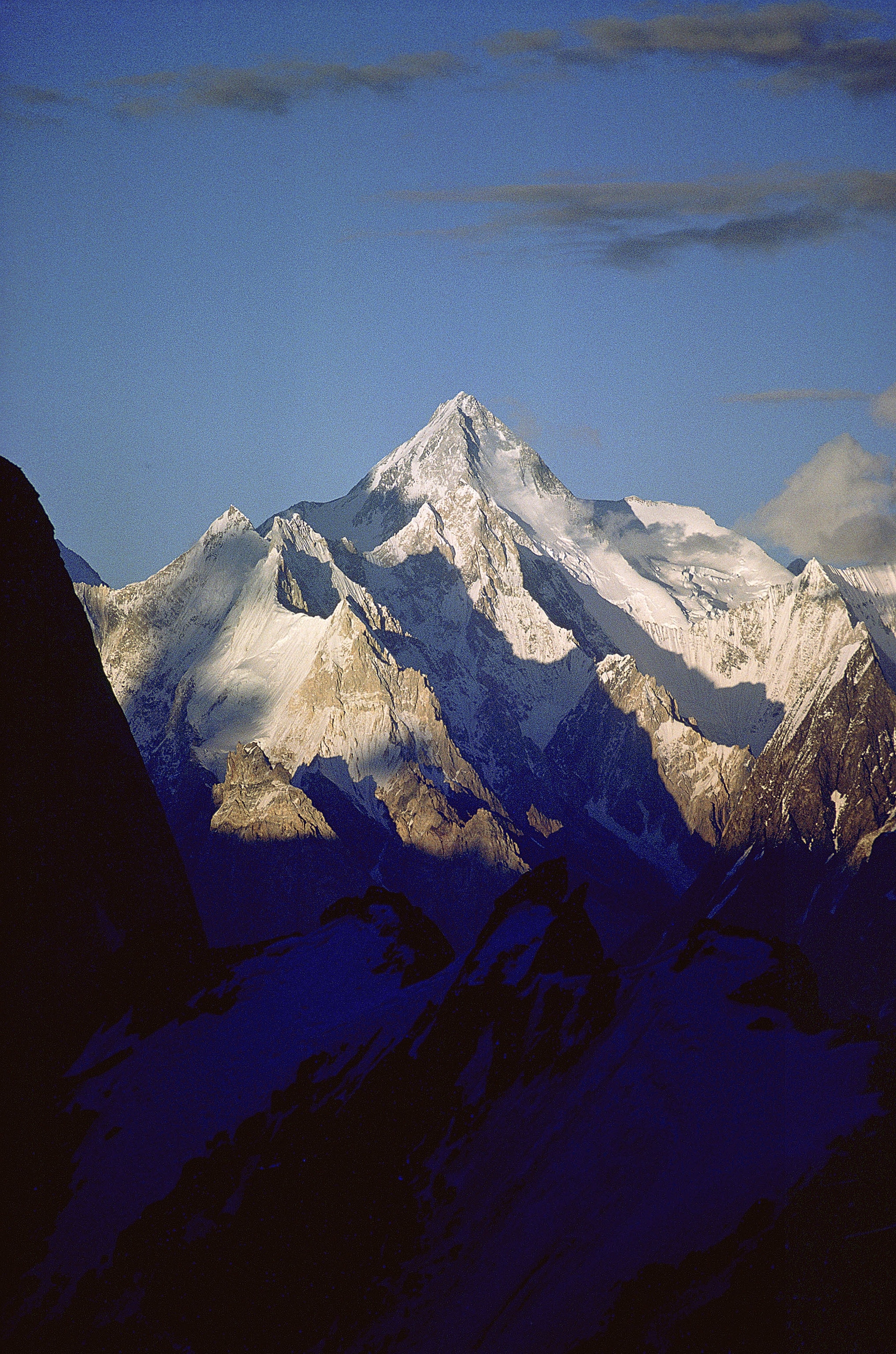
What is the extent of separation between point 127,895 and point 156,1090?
82.7 feet

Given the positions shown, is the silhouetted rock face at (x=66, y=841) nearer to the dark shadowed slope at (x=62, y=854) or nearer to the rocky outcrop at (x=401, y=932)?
the dark shadowed slope at (x=62, y=854)

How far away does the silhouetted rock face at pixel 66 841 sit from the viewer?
291ft

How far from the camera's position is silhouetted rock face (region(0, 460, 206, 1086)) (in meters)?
88.6

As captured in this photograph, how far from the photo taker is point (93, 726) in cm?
10388

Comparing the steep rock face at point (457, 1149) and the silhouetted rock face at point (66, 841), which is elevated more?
the silhouetted rock face at point (66, 841)

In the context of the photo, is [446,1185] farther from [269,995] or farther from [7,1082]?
[7,1082]

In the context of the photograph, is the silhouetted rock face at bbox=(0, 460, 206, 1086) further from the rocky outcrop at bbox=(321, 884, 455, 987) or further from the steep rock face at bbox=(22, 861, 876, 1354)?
the rocky outcrop at bbox=(321, 884, 455, 987)

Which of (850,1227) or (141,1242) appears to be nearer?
(850,1227)

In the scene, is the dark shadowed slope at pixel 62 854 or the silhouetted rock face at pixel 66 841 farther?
the silhouetted rock face at pixel 66 841

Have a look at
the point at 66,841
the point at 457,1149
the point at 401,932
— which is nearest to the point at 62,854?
the point at 66,841

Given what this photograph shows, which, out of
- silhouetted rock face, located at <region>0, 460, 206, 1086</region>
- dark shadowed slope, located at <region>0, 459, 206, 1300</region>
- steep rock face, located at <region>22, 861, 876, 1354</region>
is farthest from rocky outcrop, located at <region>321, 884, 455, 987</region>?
dark shadowed slope, located at <region>0, 459, 206, 1300</region>

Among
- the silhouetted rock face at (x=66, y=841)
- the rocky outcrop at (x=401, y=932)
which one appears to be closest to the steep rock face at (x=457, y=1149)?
the rocky outcrop at (x=401, y=932)

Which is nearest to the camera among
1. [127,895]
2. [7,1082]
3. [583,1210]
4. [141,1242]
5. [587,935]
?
[583,1210]

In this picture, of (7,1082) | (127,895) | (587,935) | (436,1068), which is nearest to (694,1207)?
(436,1068)
